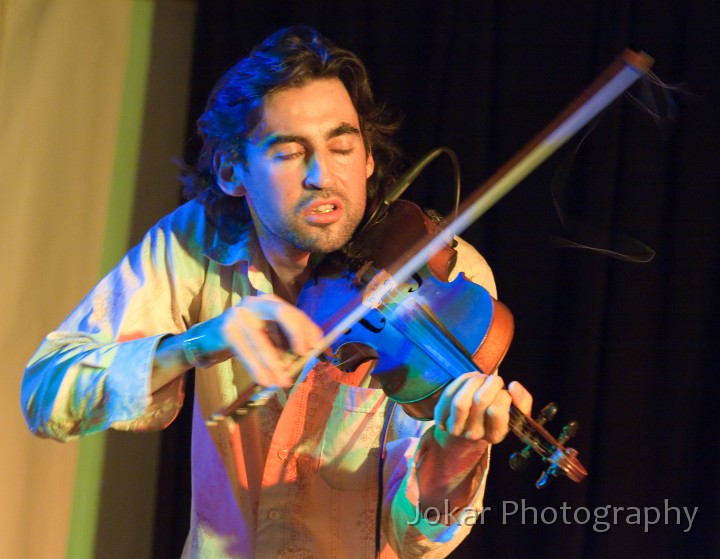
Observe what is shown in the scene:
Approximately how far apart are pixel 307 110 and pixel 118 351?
541 millimetres

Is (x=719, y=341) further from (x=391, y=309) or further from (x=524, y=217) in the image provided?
(x=391, y=309)

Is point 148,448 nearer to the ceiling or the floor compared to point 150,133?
nearer to the floor

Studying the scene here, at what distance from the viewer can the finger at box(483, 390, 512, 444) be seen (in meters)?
1.11

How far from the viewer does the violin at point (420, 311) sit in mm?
1178

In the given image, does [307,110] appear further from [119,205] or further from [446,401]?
[119,205]

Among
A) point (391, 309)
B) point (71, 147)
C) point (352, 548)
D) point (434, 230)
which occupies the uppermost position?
point (71, 147)

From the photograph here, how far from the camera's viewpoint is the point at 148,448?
98.3 inches

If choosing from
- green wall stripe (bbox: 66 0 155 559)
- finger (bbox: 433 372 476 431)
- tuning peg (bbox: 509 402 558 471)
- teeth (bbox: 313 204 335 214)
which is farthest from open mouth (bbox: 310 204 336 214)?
green wall stripe (bbox: 66 0 155 559)

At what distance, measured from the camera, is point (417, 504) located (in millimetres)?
1325

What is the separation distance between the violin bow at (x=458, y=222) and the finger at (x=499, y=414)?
26cm

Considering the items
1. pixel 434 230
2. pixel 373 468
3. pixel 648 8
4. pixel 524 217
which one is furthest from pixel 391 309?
pixel 648 8

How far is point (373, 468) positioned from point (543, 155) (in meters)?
0.65

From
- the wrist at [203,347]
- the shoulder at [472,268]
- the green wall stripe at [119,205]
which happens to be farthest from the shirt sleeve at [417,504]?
the green wall stripe at [119,205]

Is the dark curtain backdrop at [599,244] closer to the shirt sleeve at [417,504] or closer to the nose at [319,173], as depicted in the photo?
the shirt sleeve at [417,504]
